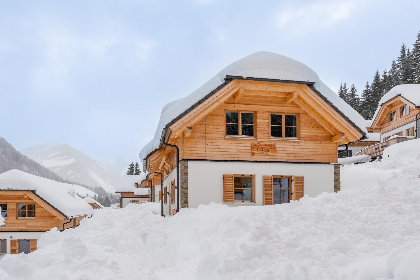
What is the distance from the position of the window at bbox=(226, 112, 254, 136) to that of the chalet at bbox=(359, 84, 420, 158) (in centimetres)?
1941

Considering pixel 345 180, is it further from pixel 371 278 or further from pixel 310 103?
pixel 371 278

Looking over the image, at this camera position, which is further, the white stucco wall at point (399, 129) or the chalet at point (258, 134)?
the white stucco wall at point (399, 129)

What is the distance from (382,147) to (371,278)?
27.9 meters

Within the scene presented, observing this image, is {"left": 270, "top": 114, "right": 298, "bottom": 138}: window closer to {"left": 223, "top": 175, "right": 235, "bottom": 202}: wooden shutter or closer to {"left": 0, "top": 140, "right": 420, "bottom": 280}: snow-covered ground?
{"left": 223, "top": 175, "right": 235, "bottom": 202}: wooden shutter

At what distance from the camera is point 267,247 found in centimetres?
605

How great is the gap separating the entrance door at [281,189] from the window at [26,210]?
20455mm

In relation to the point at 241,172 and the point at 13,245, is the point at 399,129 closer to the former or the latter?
the point at 241,172

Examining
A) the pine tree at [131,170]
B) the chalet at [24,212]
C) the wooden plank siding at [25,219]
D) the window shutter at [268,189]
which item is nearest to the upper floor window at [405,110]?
the window shutter at [268,189]

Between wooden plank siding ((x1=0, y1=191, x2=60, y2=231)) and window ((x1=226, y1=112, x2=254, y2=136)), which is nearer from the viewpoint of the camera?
window ((x1=226, y1=112, x2=254, y2=136))

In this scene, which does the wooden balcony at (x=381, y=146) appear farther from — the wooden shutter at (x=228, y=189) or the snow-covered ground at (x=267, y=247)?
the wooden shutter at (x=228, y=189)

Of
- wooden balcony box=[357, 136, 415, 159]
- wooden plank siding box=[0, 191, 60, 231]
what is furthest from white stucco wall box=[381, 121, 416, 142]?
wooden plank siding box=[0, 191, 60, 231]

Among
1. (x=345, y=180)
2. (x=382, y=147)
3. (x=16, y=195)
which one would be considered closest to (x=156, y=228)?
(x=345, y=180)

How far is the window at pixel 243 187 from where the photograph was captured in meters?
14.1

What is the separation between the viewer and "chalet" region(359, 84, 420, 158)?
2948 centimetres
